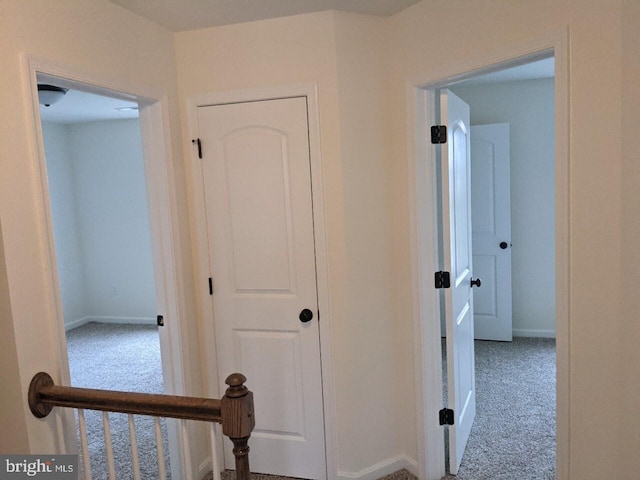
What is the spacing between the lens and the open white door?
252 centimetres

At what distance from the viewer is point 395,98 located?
98.0 inches

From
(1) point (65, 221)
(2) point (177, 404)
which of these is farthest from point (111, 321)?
(2) point (177, 404)

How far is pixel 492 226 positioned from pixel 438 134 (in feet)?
7.65

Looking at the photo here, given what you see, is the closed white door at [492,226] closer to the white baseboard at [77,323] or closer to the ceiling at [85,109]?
the ceiling at [85,109]

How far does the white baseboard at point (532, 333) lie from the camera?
459 cm

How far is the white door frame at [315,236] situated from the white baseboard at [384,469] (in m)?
0.09

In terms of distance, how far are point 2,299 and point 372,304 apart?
163 cm

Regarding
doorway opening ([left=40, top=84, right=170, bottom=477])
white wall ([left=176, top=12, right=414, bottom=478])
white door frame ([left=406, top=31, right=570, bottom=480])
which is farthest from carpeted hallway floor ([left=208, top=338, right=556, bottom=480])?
doorway opening ([left=40, top=84, right=170, bottom=477])

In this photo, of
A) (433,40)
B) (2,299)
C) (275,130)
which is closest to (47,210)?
(2,299)

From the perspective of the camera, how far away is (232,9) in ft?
7.36

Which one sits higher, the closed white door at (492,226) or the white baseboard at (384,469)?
the closed white door at (492,226)

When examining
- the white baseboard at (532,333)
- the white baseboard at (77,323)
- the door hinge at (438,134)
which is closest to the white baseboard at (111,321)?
the white baseboard at (77,323)

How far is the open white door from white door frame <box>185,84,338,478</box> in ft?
2.08

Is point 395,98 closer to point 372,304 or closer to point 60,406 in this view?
point 372,304
